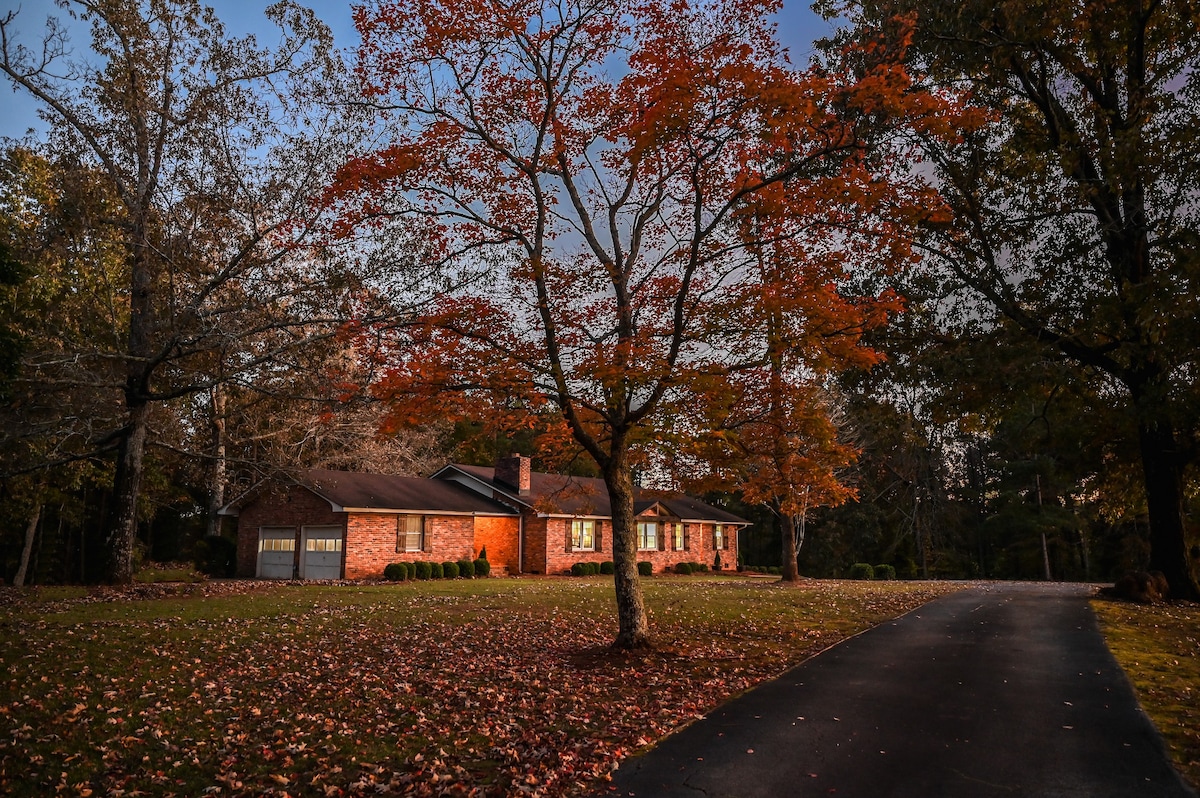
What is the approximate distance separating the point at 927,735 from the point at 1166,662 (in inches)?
222

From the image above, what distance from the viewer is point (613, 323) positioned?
1224 cm

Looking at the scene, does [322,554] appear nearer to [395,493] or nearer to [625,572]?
[395,493]

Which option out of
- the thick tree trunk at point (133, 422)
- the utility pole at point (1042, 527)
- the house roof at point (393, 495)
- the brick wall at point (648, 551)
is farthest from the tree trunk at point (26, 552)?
the utility pole at point (1042, 527)

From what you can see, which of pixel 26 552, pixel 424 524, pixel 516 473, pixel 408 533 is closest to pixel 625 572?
pixel 408 533

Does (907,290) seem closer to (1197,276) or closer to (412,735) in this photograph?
(1197,276)

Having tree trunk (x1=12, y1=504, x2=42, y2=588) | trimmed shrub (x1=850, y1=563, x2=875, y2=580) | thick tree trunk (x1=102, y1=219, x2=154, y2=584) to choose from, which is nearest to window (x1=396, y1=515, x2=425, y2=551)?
thick tree trunk (x1=102, y1=219, x2=154, y2=584)

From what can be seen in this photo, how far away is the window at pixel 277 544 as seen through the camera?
3053 cm

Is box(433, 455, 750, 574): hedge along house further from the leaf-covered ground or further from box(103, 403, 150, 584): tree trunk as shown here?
the leaf-covered ground

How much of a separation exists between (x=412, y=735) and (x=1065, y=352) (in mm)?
15978

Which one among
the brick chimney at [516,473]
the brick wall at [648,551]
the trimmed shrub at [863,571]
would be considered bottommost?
the trimmed shrub at [863,571]

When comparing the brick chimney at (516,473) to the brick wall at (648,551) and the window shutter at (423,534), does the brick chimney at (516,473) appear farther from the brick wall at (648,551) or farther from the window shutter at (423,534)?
the window shutter at (423,534)

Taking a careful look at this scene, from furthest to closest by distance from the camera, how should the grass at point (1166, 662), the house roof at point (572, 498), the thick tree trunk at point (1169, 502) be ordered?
the house roof at point (572, 498) < the thick tree trunk at point (1169, 502) < the grass at point (1166, 662)

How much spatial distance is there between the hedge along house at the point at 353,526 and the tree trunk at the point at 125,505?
7.51 metres

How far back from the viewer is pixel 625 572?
1157 centimetres
